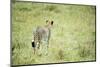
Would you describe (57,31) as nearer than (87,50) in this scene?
Yes

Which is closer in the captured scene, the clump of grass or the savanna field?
the savanna field

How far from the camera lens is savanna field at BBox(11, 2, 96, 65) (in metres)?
2.17

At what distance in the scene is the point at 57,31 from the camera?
2.33 meters

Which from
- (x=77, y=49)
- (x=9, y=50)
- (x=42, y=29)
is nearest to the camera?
(x=9, y=50)

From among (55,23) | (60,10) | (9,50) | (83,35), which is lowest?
(9,50)

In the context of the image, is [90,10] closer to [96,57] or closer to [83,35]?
[83,35]

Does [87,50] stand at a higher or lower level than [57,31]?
lower

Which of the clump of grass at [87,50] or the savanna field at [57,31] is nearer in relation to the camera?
the savanna field at [57,31]

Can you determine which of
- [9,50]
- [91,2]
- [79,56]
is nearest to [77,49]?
[79,56]

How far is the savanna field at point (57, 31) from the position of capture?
2172 mm

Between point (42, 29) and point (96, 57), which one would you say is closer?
point (42, 29)

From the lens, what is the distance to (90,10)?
2486 millimetres

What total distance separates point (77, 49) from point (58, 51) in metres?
0.27

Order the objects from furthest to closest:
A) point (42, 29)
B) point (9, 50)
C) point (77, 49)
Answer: point (77, 49) < point (42, 29) < point (9, 50)
